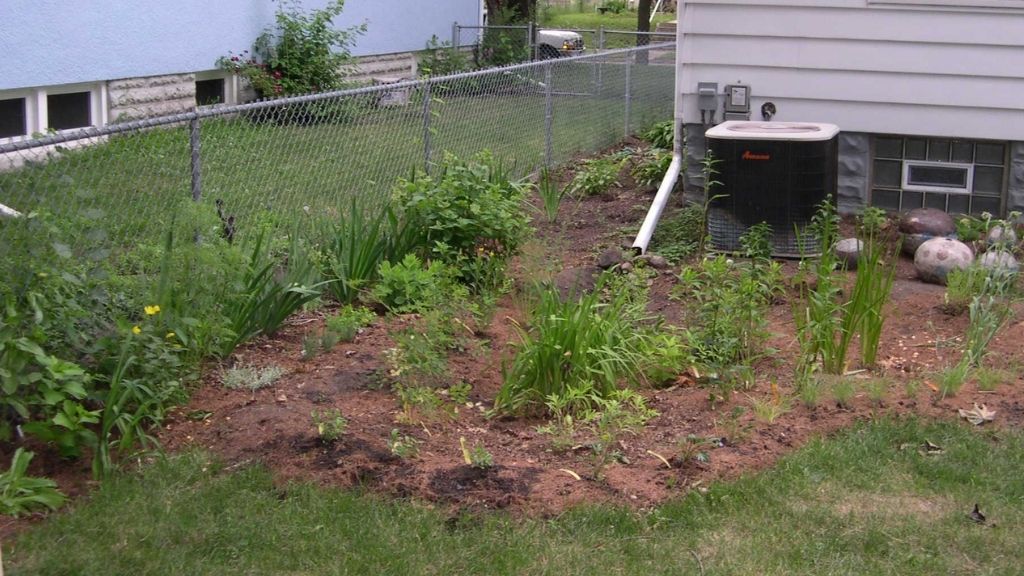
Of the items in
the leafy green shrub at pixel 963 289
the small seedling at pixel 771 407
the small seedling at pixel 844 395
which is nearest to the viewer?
the small seedling at pixel 771 407

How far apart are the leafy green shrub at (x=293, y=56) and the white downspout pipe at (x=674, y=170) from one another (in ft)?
20.7

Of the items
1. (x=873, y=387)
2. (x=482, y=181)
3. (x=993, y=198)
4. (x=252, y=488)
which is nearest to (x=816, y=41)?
(x=993, y=198)

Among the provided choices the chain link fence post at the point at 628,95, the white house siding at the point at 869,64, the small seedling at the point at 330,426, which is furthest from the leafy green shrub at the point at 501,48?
the small seedling at the point at 330,426

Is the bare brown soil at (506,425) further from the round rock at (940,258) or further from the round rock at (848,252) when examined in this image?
the round rock at (848,252)

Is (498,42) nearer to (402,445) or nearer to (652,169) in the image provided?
(652,169)

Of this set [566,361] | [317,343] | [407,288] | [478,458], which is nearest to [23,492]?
[478,458]

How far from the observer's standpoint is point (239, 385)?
5164mm

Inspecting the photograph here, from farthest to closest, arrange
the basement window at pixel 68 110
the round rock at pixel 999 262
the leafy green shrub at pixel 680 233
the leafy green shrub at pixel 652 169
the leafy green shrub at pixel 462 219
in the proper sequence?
1. the basement window at pixel 68 110
2. the leafy green shrub at pixel 652 169
3. the leafy green shrub at pixel 680 233
4. the leafy green shrub at pixel 462 219
5. the round rock at pixel 999 262

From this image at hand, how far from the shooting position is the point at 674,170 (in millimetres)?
9109

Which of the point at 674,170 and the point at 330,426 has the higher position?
the point at 674,170

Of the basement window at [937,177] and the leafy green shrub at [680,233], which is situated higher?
the basement window at [937,177]

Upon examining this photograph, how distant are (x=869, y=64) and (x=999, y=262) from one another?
2717 mm

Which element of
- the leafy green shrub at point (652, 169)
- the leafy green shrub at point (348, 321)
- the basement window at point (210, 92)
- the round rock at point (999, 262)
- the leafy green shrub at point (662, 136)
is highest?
the basement window at point (210, 92)

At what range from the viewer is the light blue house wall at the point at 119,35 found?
402 inches
